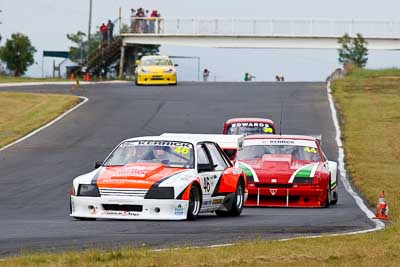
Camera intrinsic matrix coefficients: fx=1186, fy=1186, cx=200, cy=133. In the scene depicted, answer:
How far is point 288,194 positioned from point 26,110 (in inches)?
997

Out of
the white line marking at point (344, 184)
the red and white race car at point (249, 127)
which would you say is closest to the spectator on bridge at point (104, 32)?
the white line marking at point (344, 184)

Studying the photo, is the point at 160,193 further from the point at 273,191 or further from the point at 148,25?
the point at 148,25

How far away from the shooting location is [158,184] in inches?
621

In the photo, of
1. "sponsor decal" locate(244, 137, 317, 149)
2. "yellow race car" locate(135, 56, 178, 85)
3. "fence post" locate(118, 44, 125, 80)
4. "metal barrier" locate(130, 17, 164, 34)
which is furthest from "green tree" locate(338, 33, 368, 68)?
"sponsor decal" locate(244, 137, 317, 149)

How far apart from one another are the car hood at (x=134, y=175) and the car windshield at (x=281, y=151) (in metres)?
5.57

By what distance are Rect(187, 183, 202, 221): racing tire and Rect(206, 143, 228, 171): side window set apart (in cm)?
118

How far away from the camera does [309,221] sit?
53.0ft

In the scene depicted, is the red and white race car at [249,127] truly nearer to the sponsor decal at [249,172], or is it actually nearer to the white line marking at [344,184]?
the white line marking at [344,184]

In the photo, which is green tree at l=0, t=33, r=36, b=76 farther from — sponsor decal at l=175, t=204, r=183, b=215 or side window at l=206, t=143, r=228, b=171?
sponsor decal at l=175, t=204, r=183, b=215

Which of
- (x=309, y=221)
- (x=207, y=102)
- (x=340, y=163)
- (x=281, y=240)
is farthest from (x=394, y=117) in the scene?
(x=281, y=240)

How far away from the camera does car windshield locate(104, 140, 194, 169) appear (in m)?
16.7

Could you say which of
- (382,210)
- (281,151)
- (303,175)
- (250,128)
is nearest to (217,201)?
(382,210)

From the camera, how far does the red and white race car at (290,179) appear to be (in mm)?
20516

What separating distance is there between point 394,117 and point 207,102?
8079mm
